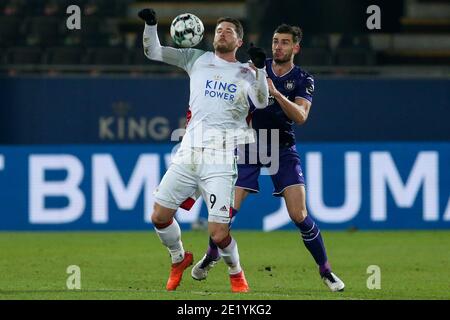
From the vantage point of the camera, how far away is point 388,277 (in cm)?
1217

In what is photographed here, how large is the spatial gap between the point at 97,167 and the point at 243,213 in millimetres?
2059

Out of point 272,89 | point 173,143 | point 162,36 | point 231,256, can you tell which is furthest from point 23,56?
point 231,256

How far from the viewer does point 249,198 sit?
17062mm

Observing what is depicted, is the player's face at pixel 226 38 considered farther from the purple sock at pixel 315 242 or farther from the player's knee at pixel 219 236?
the purple sock at pixel 315 242

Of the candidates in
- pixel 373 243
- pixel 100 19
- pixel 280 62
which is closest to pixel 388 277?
pixel 280 62

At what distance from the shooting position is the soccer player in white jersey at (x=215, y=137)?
10195mm

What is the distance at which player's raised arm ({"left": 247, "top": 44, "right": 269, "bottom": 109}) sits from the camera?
32.2 feet

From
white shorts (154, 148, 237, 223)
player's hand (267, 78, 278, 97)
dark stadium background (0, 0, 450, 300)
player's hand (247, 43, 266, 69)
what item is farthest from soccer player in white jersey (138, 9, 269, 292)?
dark stadium background (0, 0, 450, 300)

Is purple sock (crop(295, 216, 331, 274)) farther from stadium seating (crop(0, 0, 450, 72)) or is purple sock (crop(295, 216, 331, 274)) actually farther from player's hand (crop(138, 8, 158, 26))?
stadium seating (crop(0, 0, 450, 72))

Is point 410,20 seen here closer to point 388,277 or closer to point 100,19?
point 100,19

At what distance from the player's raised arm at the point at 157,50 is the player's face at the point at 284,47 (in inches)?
31.5

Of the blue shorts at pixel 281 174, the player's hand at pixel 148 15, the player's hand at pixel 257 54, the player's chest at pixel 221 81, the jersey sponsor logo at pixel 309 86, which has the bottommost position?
the blue shorts at pixel 281 174

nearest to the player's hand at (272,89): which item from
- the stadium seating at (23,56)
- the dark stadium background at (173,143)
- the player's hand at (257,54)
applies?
the player's hand at (257,54)

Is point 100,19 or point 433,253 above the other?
point 100,19
